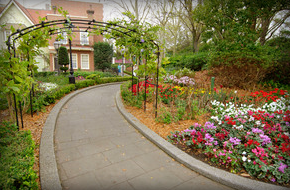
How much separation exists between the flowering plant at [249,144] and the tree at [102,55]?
17.8 meters

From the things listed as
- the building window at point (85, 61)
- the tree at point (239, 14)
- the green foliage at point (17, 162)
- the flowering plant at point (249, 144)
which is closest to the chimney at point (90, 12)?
the building window at point (85, 61)

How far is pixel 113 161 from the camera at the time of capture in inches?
113

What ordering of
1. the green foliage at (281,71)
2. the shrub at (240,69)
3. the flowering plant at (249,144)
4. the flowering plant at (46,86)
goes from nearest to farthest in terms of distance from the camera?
the flowering plant at (249,144) < the flowering plant at (46,86) < the shrub at (240,69) < the green foliage at (281,71)

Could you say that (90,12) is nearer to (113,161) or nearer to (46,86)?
(46,86)

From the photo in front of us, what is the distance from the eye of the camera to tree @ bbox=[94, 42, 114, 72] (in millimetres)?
19594

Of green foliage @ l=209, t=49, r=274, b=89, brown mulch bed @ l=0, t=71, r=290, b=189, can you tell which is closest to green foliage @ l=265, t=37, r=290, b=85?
green foliage @ l=209, t=49, r=274, b=89

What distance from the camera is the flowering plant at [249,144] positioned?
2.48m

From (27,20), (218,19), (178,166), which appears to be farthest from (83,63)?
(178,166)

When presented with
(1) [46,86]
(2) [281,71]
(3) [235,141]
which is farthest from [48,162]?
(2) [281,71]

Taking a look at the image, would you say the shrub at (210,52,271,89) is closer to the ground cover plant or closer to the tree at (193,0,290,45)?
the tree at (193,0,290,45)

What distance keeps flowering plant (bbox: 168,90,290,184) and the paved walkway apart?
50cm

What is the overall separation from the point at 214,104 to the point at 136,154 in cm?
296

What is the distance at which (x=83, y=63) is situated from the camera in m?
21.2

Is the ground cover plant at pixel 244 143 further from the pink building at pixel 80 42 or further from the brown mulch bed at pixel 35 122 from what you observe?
the pink building at pixel 80 42
